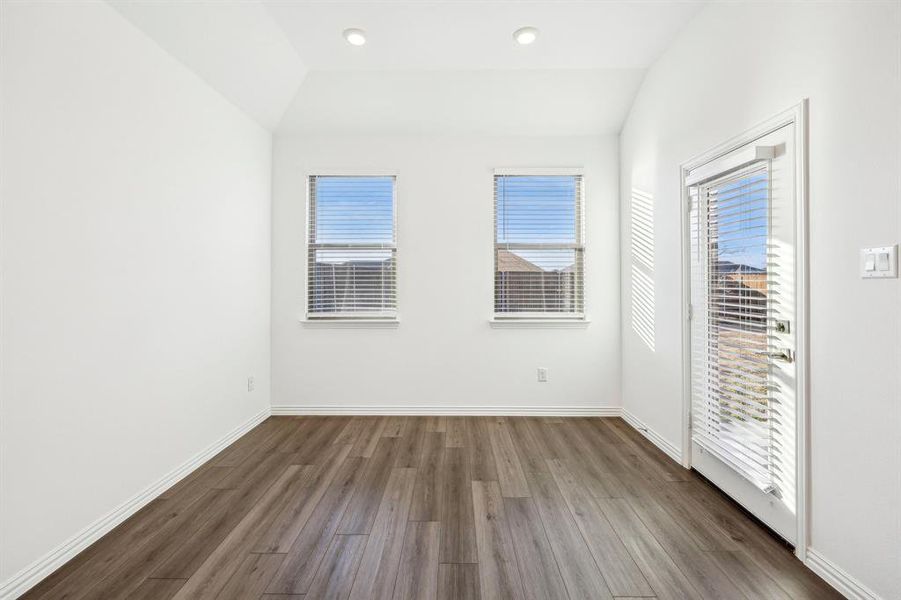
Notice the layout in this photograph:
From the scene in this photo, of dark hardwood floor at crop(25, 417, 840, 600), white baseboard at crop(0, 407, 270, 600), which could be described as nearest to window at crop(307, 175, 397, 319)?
dark hardwood floor at crop(25, 417, 840, 600)

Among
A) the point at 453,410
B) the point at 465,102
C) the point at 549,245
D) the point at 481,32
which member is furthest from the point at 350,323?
the point at 481,32

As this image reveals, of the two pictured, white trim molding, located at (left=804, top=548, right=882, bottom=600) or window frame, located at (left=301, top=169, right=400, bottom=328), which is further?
window frame, located at (left=301, top=169, right=400, bottom=328)

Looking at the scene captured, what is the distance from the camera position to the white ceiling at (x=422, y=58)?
8.37 feet

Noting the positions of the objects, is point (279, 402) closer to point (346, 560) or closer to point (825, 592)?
point (346, 560)

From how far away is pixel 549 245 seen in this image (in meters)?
3.78

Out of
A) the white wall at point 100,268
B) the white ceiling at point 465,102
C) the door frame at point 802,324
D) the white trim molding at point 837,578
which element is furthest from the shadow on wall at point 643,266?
the white wall at point 100,268

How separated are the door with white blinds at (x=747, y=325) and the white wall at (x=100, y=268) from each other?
309 centimetres

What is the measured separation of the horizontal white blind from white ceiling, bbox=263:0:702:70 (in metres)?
1.19

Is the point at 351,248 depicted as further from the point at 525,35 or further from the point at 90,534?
the point at 90,534

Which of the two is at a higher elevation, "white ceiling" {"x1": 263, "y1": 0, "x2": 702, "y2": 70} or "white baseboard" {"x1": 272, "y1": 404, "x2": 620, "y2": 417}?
"white ceiling" {"x1": 263, "y1": 0, "x2": 702, "y2": 70}

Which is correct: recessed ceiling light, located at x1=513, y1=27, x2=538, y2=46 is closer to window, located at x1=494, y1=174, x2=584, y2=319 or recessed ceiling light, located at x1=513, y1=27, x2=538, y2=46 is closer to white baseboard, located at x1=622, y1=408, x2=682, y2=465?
window, located at x1=494, y1=174, x2=584, y2=319

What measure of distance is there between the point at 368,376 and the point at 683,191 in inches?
112

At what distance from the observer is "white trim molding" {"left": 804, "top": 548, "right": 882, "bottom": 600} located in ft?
4.88

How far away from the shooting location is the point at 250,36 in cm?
268
